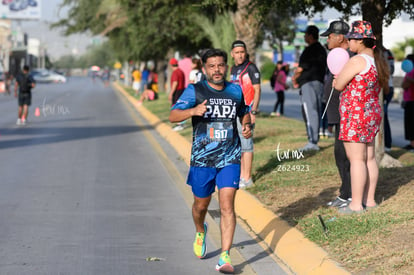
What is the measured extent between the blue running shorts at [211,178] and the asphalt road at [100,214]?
2.16 ft

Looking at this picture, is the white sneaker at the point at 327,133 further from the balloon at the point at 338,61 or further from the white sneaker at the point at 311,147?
the balloon at the point at 338,61

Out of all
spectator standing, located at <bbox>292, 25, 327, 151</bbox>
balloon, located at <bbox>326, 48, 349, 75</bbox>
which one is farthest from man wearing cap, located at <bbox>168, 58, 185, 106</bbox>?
balloon, located at <bbox>326, 48, 349, 75</bbox>

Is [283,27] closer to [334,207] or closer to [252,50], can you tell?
[252,50]

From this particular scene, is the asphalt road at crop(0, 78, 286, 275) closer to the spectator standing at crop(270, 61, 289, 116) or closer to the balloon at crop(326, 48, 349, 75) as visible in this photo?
the balloon at crop(326, 48, 349, 75)

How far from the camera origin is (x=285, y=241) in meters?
7.34

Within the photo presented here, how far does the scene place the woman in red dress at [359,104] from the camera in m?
7.63

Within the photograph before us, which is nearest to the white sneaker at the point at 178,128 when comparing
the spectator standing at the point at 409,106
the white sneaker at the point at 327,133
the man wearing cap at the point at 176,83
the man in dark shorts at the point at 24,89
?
the man wearing cap at the point at 176,83

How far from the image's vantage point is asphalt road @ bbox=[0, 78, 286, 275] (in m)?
6.86

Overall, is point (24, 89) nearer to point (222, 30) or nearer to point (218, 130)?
point (222, 30)

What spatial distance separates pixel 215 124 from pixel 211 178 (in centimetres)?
45

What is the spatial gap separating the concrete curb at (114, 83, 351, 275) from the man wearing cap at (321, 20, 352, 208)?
2.49ft

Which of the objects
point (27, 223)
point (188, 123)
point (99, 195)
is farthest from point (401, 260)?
point (188, 123)

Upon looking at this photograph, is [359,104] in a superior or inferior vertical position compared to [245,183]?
superior

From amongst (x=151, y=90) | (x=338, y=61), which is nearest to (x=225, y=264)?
(x=338, y=61)
